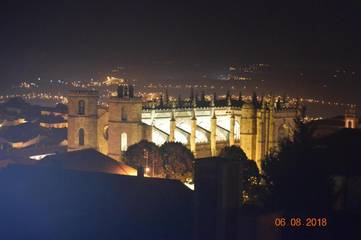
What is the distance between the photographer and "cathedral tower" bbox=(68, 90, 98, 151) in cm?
6669

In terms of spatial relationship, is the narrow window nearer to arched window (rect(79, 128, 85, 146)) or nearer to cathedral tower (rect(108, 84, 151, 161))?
arched window (rect(79, 128, 85, 146))

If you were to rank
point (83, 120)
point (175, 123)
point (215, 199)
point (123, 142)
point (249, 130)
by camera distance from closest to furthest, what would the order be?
point (215, 199), point (123, 142), point (83, 120), point (175, 123), point (249, 130)

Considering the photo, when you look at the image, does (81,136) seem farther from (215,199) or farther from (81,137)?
(215,199)

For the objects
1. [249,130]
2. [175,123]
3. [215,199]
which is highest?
[215,199]

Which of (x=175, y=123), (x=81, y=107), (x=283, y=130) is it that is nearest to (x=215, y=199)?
(x=81, y=107)

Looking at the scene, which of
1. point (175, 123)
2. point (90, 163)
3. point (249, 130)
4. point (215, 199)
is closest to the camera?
point (215, 199)

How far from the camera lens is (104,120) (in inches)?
2638

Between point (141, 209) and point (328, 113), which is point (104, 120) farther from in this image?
point (328, 113)

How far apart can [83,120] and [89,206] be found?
37.7 metres

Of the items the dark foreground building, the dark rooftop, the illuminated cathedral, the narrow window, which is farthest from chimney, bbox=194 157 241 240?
the narrow window

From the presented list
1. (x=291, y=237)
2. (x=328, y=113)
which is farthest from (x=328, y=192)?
(x=328, y=113)

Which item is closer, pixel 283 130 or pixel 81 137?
pixel 81 137

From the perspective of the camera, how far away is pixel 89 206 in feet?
96.3

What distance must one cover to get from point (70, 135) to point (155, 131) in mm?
7019
